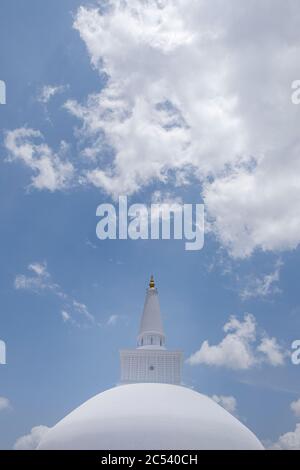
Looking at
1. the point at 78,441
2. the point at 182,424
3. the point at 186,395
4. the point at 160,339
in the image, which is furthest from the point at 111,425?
the point at 160,339

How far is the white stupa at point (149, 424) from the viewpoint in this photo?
2645 centimetres

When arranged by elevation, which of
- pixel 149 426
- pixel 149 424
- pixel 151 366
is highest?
pixel 151 366

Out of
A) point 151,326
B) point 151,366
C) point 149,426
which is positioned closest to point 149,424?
point 149,426

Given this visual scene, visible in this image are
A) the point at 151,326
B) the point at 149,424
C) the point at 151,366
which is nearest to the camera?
the point at 149,424

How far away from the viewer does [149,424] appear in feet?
88.6

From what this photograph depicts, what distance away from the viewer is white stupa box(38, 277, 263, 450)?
26.5 meters

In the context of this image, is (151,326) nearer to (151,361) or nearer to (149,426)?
(151,361)

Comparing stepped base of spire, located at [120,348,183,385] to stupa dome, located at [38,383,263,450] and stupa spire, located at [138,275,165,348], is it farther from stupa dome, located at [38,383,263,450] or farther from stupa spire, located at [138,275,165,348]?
stupa dome, located at [38,383,263,450]

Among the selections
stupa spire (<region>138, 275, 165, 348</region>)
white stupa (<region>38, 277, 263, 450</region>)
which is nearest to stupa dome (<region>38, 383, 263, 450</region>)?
white stupa (<region>38, 277, 263, 450</region>)

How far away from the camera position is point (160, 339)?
4156cm

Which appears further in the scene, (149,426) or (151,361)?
(151,361)

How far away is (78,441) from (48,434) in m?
3.41
